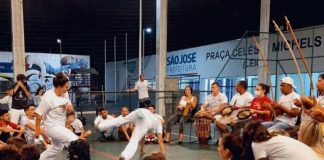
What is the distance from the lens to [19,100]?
257 inches

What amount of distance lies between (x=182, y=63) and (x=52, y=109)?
1427 cm

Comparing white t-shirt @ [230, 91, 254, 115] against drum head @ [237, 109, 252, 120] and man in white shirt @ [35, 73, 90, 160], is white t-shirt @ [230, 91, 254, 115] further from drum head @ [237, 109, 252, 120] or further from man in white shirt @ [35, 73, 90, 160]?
man in white shirt @ [35, 73, 90, 160]

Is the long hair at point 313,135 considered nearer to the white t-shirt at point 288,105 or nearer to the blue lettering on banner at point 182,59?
the white t-shirt at point 288,105

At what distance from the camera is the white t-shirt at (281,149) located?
2.37 m

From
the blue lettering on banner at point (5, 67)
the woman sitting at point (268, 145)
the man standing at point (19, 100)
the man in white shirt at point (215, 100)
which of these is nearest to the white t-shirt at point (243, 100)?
the man in white shirt at point (215, 100)

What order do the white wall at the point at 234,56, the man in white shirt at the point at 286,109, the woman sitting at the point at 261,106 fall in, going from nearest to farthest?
the man in white shirt at the point at 286,109, the woman sitting at the point at 261,106, the white wall at the point at 234,56

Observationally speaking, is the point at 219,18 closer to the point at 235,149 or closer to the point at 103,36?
the point at 103,36

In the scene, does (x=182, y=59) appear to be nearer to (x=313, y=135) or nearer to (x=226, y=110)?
(x=226, y=110)

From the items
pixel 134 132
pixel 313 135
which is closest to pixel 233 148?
pixel 313 135

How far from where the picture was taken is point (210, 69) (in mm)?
16109

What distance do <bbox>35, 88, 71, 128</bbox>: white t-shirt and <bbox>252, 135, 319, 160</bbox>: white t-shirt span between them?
259 cm

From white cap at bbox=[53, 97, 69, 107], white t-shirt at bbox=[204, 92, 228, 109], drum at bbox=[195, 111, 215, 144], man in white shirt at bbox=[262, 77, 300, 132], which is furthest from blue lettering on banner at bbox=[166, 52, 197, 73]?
white cap at bbox=[53, 97, 69, 107]

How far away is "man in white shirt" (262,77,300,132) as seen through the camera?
4801 millimetres

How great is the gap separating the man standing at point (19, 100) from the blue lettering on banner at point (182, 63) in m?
11.5
